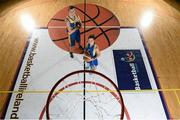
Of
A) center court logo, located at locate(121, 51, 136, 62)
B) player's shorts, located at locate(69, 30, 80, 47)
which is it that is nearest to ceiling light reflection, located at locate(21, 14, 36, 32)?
player's shorts, located at locate(69, 30, 80, 47)

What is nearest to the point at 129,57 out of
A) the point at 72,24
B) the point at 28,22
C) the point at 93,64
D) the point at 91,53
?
the point at 93,64

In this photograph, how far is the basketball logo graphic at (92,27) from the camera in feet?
19.5

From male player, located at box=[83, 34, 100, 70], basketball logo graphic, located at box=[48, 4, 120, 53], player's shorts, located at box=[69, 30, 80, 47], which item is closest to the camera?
male player, located at box=[83, 34, 100, 70]

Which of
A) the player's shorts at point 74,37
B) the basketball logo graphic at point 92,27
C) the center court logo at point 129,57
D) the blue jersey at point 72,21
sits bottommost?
the center court logo at point 129,57

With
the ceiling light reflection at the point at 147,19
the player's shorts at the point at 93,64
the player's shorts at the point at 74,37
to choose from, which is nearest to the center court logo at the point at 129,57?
the player's shorts at the point at 93,64

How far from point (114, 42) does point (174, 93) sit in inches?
76.4

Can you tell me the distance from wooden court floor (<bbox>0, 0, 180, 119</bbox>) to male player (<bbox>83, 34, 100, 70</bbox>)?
1.46 m

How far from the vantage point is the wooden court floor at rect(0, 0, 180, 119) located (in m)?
5.11

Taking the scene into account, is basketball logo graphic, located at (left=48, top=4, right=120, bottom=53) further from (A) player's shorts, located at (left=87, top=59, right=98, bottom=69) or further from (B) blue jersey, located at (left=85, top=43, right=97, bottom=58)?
(B) blue jersey, located at (left=85, top=43, right=97, bottom=58)

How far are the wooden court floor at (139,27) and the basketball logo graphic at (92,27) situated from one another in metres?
0.25

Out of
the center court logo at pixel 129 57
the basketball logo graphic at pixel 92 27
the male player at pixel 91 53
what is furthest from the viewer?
the basketball logo graphic at pixel 92 27

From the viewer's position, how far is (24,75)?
17.1ft

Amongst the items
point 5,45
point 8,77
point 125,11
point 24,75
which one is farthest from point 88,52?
point 125,11

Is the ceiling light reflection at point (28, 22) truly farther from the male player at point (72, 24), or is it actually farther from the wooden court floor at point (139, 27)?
the male player at point (72, 24)
